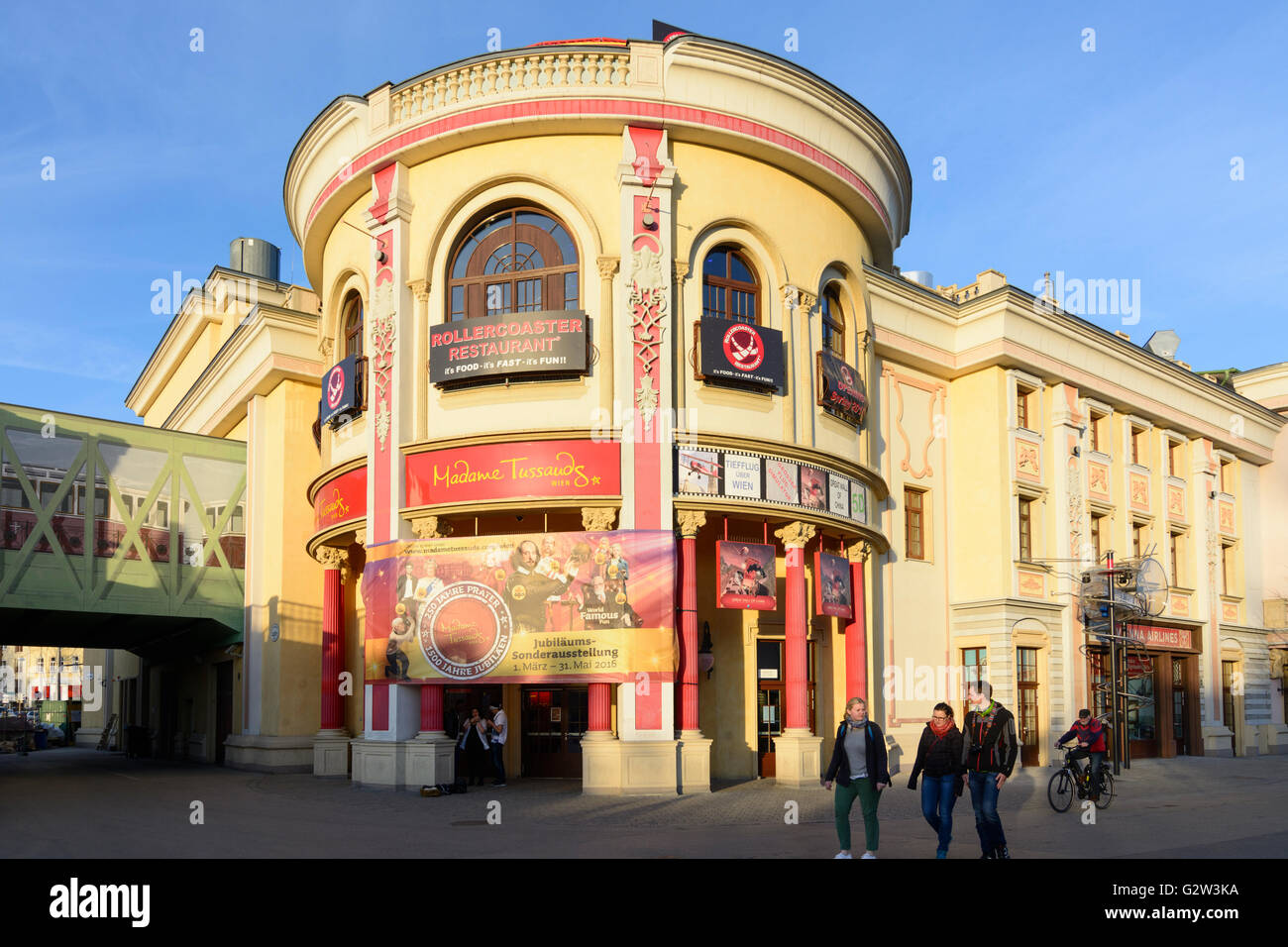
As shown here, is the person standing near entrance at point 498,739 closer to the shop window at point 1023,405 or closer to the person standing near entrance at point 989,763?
the person standing near entrance at point 989,763

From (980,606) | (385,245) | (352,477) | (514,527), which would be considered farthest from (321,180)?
(980,606)

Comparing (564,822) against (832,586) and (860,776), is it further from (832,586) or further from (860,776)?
(832,586)

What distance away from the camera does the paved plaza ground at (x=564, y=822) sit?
13.4 meters

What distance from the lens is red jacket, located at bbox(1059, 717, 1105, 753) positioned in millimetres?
18984

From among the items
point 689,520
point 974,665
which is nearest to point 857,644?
point 689,520

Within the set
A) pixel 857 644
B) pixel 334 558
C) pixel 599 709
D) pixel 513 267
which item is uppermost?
pixel 513 267

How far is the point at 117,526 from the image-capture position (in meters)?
27.9

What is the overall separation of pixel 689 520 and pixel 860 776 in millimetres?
9451

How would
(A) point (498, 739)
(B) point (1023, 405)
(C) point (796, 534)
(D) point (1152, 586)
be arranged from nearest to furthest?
1. (A) point (498, 739)
2. (C) point (796, 534)
3. (B) point (1023, 405)
4. (D) point (1152, 586)

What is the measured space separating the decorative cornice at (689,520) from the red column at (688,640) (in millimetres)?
94

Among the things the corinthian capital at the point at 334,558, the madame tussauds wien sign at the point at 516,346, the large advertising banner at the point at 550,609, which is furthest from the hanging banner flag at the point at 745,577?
the corinthian capital at the point at 334,558

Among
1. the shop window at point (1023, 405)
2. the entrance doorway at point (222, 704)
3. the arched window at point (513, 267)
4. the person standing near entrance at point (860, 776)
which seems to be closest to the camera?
the person standing near entrance at point (860, 776)

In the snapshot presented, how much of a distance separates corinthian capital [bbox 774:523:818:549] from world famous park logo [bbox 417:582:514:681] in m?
5.80
